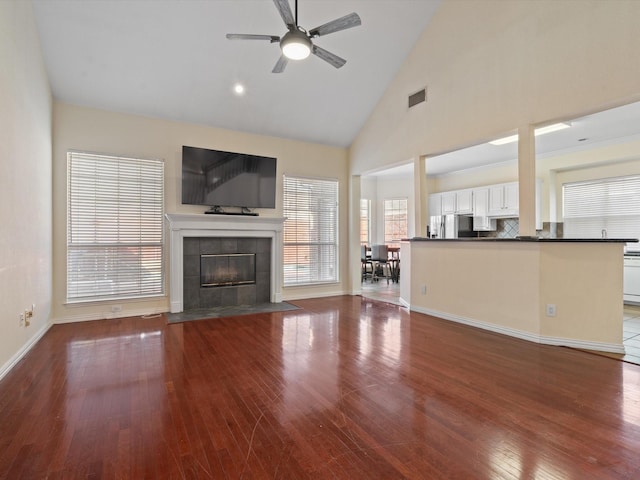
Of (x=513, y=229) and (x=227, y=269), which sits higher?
(x=513, y=229)

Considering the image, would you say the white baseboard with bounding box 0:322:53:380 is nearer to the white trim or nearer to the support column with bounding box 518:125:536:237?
the white trim

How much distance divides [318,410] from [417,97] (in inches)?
180

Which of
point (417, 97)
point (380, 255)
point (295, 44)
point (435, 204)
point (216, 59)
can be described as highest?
point (216, 59)

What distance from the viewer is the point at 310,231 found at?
6.43 metres

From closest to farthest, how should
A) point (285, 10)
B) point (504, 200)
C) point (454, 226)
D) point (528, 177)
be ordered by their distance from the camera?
point (285, 10)
point (528, 177)
point (504, 200)
point (454, 226)

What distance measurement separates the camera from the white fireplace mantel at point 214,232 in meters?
5.03

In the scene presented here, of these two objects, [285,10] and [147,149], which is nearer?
[285,10]

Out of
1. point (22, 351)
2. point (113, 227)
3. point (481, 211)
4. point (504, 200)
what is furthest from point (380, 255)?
point (22, 351)

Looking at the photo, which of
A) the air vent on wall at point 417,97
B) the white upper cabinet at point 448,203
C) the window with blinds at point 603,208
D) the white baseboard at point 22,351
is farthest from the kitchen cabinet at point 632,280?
the white baseboard at point 22,351

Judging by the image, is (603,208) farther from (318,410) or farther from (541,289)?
(318,410)

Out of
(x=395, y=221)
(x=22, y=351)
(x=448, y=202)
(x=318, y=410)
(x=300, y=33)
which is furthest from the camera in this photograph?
(x=395, y=221)

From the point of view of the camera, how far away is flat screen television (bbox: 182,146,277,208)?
5109mm

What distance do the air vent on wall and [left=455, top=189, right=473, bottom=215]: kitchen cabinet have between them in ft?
12.3

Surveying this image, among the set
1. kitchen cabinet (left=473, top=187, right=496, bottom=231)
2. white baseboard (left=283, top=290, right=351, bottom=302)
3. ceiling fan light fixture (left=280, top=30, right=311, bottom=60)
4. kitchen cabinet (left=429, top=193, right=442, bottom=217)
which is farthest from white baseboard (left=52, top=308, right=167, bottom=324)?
kitchen cabinet (left=429, top=193, right=442, bottom=217)
